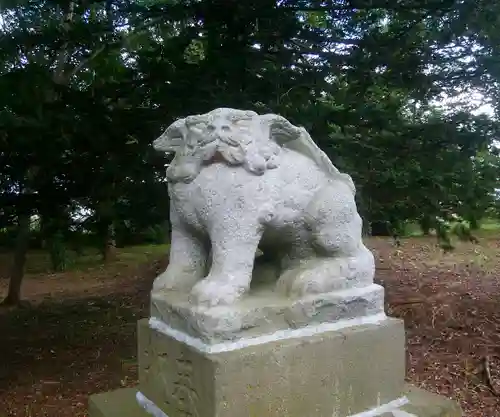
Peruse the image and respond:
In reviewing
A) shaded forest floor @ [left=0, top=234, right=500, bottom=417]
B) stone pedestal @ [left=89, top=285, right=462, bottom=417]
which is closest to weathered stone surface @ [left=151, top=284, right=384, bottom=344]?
stone pedestal @ [left=89, top=285, right=462, bottom=417]

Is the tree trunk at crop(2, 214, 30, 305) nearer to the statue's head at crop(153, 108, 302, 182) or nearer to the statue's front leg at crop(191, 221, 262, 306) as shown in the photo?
the statue's head at crop(153, 108, 302, 182)

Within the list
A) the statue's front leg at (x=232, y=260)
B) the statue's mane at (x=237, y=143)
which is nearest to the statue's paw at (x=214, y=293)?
the statue's front leg at (x=232, y=260)

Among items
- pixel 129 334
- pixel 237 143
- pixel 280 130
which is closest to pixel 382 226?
pixel 129 334

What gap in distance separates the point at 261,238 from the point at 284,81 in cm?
176

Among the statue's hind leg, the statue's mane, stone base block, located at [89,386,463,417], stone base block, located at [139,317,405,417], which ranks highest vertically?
the statue's mane

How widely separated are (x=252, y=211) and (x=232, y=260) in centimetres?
16

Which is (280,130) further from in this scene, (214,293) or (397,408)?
(397,408)

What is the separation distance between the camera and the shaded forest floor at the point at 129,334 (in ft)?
11.4

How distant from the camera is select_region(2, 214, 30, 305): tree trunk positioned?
334 centimetres

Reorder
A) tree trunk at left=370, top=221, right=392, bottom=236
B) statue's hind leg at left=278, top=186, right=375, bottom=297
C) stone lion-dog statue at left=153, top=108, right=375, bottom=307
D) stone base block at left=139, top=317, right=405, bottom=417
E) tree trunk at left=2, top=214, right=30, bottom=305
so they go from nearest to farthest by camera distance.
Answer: stone base block at left=139, top=317, right=405, bottom=417 < stone lion-dog statue at left=153, top=108, right=375, bottom=307 < statue's hind leg at left=278, top=186, right=375, bottom=297 < tree trunk at left=2, top=214, right=30, bottom=305 < tree trunk at left=370, top=221, right=392, bottom=236

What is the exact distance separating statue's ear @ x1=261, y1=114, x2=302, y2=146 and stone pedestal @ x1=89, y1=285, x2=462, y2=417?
1.65 ft

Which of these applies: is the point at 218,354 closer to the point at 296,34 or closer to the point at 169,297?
the point at 169,297

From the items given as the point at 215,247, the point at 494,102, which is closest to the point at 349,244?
the point at 215,247

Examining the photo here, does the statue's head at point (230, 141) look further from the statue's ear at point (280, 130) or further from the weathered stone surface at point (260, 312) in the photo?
the weathered stone surface at point (260, 312)
